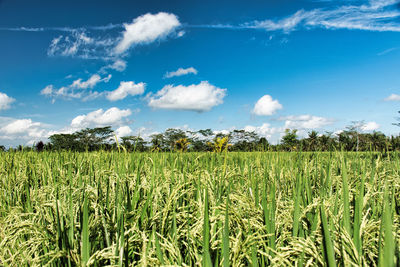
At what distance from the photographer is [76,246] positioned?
3.58ft

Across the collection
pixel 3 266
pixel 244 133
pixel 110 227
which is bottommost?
pixel 3 266

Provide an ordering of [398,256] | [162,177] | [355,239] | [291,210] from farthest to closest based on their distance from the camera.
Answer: [162,177]
[291,210]
[355,239]
[398,256]

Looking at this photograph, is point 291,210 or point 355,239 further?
point 291,210

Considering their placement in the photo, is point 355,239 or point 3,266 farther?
point 3,266

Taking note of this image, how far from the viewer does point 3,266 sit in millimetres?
1069

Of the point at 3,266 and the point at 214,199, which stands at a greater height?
the point at 214,199

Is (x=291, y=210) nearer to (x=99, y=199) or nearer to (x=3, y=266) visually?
(x=99, y=199)

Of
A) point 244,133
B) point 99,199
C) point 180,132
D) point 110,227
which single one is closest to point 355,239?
point 110,227

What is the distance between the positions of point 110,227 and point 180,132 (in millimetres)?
68579

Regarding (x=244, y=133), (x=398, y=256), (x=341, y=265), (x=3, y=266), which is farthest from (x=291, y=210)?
(x=244, y=133)

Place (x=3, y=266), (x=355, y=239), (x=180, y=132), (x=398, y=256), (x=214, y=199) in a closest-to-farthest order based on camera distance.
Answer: (x=398, y=256) → (x=355, y=239) → (x=3, y=266) → (x=214, y=199) → (x=180, y=132)

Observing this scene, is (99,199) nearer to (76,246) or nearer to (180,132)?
(76,246)

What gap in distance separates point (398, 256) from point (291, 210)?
544mm

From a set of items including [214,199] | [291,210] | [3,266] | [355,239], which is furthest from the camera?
[214,199]
